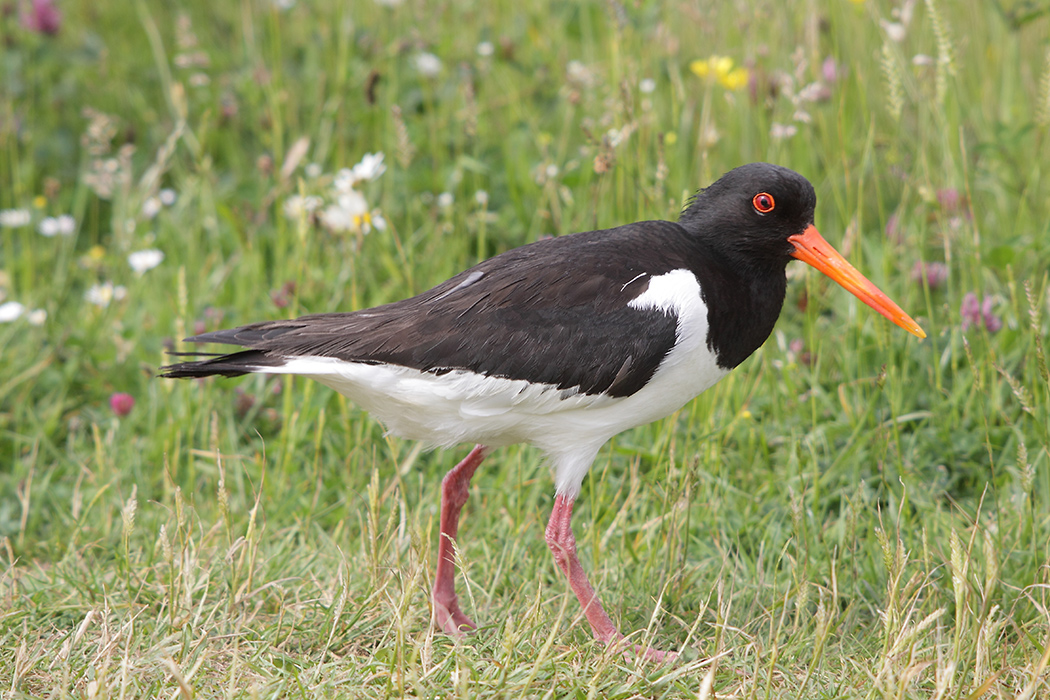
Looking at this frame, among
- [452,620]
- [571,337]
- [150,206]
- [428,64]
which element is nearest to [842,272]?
[571,337]

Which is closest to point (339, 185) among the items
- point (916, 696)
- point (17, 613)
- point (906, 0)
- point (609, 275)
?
point (609, 275)

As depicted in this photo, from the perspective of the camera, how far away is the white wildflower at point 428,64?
5.25 m

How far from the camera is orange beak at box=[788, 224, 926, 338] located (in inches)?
126

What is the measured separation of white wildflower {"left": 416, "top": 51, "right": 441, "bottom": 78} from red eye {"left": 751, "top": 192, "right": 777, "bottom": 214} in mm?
2492

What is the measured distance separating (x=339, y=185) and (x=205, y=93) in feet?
7.56

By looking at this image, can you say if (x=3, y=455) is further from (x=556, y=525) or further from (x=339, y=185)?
(x=556, y=525)

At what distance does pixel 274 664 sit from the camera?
286 centimetres

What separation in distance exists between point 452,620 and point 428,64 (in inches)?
118

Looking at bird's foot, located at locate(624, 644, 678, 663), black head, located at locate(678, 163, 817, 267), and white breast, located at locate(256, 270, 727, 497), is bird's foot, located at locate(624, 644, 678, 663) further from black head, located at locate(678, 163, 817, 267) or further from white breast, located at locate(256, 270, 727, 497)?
black head, located at locate(678, 163, 817, 267)

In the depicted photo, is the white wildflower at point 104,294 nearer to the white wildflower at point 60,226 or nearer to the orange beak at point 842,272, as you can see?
the white wildflower at point 60,226

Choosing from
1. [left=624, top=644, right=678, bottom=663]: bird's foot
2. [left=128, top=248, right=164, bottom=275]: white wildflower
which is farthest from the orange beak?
[left=128, top=248, right=164, bottom=275]: white wildflower

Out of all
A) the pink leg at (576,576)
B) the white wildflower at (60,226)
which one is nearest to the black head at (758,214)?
the pink leg at (576,576)

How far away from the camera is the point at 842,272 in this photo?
10.6ft

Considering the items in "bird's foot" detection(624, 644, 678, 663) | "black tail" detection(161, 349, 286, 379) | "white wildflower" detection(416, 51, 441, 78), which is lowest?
"bird's foot" detection(624, 644, 678, 663)
